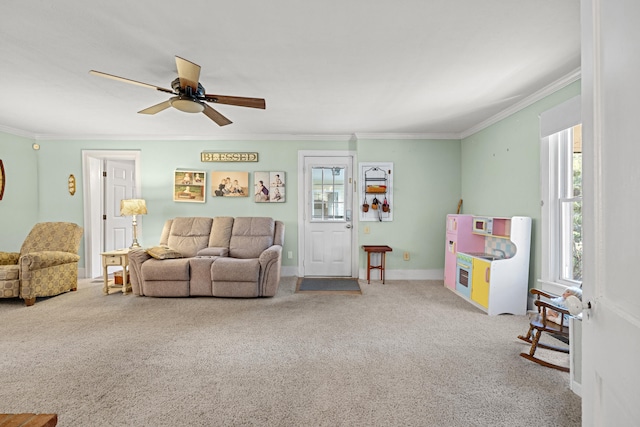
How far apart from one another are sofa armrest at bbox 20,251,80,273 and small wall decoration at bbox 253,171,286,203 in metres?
2.64

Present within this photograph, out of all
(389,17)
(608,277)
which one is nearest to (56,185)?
(389,17)

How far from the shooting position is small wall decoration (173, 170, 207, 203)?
4992 mm

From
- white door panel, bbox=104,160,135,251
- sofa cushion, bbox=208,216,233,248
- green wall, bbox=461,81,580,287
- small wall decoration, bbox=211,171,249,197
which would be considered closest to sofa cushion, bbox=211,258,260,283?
sofa cushion, bbox=208,216,233,248

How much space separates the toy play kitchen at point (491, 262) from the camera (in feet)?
10.9

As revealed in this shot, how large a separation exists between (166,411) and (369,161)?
13.4 feet

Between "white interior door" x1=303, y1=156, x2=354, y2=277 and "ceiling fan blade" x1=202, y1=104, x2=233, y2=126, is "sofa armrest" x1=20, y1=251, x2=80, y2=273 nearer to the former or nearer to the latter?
"ceiling fan blade" x1=202, y1=104, x2=233, y2=126

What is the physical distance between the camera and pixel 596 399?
2.51ft

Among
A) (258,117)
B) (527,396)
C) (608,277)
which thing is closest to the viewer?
(608,277)

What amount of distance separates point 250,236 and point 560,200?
3.81 meters

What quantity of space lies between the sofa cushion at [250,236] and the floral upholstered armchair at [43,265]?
2094 mm

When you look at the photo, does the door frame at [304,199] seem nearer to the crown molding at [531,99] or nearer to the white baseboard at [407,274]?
the white baseboard at [407,274]

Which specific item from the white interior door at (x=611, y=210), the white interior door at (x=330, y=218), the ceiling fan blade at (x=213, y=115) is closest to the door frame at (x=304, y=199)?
the white interior door at (x=330, y=218)

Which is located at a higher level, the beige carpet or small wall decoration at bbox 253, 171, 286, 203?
small wall decoration at bbox 253, 171, 286, 203

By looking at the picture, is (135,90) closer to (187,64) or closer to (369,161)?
(187,64)
